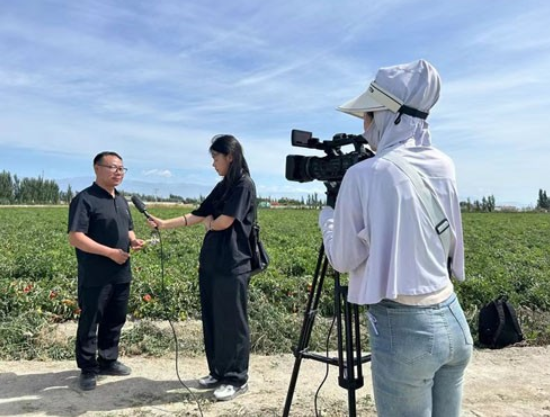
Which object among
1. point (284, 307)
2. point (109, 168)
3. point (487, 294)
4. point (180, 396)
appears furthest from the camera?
point (487, 294)

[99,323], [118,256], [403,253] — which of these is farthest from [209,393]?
[403,253]

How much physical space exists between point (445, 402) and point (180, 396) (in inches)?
106

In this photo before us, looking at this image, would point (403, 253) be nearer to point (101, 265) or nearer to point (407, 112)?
point (407, 112)

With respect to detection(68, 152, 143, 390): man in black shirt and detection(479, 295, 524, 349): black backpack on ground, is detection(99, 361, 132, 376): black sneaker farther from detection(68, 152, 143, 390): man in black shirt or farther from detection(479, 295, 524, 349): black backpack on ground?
detection(479, 295, 524, 349): black backpack on ground

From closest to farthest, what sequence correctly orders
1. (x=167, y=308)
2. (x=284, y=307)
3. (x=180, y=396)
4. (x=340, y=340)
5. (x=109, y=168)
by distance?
(x=340, y=340)
(x=180, y=396)
(x=109, y=168)
(x=167, y=308)
(x=284, y=307)

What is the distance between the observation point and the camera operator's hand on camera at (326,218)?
2201 millimetres

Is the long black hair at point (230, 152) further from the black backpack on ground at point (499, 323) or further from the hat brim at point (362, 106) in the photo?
the black backpack on ground at point (499, 323)

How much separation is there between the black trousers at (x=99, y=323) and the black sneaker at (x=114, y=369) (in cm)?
4

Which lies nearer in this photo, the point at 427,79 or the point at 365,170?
the point at 365,170

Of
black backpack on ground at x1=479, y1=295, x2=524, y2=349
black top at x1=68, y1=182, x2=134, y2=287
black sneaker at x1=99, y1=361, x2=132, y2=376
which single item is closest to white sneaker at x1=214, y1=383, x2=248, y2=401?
black sneaker at x1=99, y1=361, x2=132, y2=376

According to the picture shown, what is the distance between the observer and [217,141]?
13.8ft

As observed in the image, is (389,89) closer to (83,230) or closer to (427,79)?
(427,79)

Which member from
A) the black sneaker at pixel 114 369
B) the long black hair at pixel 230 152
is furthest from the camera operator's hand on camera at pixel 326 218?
the black sneaker at pixel 114 369

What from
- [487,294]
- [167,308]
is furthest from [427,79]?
[487,294]
